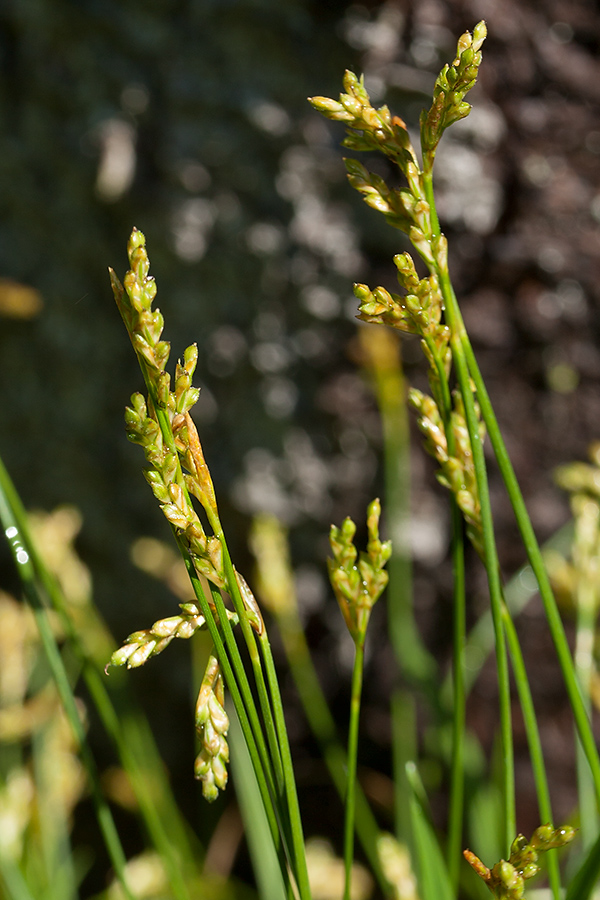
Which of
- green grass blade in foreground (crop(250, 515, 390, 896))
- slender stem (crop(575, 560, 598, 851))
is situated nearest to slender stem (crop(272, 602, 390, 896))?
green grass blade in foreground (crop(250, 515, 390, 896))

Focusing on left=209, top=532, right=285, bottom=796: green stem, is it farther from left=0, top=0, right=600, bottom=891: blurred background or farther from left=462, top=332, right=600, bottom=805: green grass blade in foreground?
left=0, top=0, right=600, bottom=891: blurred background

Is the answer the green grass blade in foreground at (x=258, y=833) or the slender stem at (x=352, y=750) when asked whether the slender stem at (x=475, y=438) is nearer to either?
the slender stem at (x=352, y=750)

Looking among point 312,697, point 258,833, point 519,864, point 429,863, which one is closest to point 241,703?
point 519,864

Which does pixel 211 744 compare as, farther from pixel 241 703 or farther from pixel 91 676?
pixel 91 676

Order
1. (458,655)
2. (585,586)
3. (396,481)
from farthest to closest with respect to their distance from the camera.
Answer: (396,481) < (585,586) < (458,655)

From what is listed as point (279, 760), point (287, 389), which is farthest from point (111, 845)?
point (287, 389)

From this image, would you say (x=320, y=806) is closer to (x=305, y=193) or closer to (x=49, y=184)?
(x=305, y=193)
